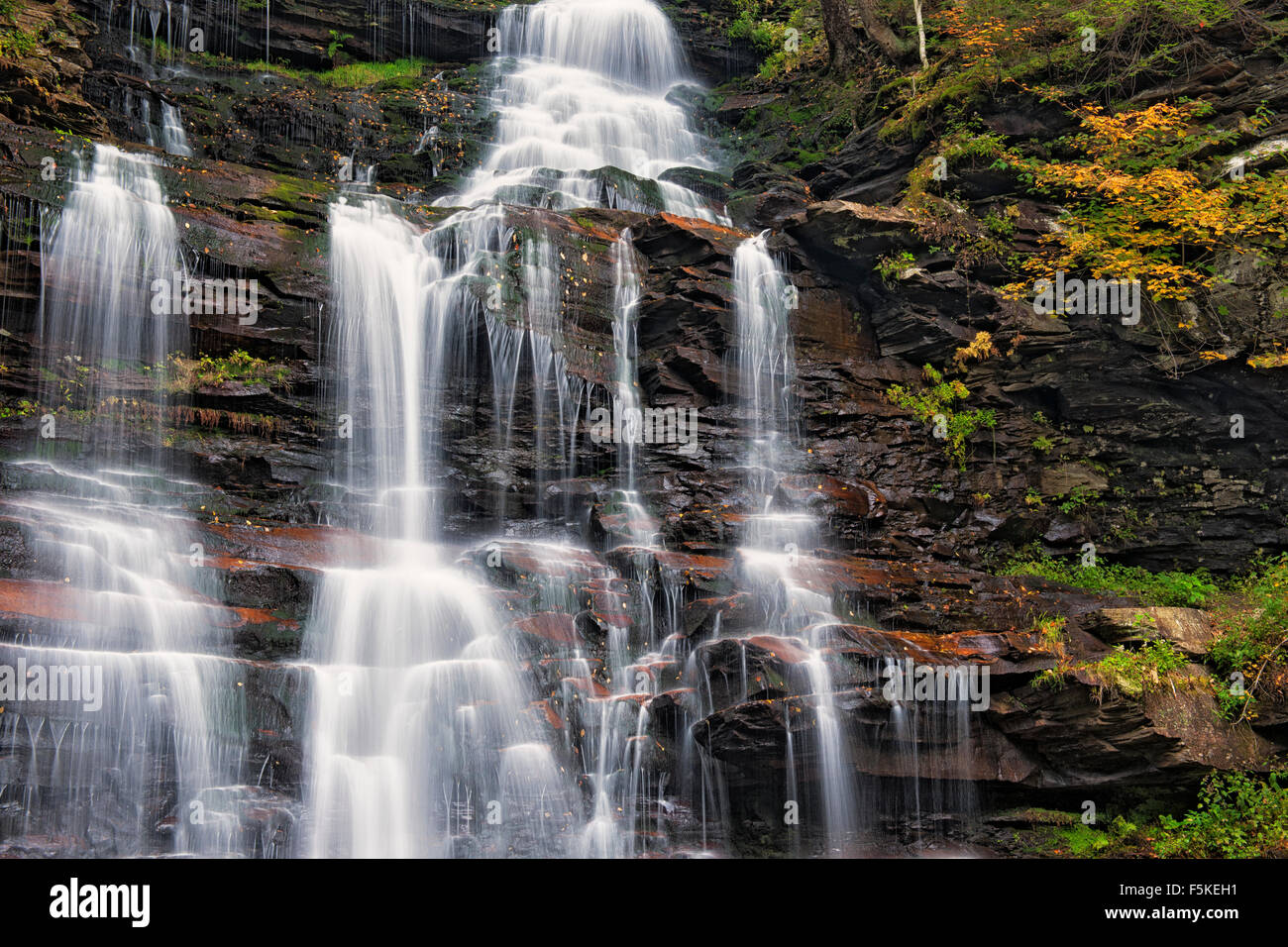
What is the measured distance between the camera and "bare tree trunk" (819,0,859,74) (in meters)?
18.5

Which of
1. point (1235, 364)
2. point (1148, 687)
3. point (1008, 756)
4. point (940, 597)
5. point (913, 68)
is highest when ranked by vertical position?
point (913, 68)

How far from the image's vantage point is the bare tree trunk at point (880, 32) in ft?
57.5

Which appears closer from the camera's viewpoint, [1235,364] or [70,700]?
[70,700]

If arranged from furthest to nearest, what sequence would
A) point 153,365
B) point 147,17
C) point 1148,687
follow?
1. point 147,17
2. point 153,365
3. point 1148,687

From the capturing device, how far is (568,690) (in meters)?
9.04

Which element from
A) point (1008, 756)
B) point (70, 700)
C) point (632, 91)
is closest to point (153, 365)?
point (70, 700)

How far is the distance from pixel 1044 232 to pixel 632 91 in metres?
11.4
